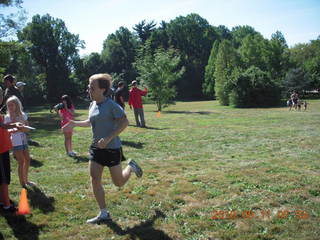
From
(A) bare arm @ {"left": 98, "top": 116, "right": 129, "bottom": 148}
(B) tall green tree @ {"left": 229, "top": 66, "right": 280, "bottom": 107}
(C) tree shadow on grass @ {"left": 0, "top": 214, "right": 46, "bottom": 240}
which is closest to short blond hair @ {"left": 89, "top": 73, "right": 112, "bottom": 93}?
(A) bare arm @ {"left": 98, "top": 116, "right": 129, "bottom": 148}

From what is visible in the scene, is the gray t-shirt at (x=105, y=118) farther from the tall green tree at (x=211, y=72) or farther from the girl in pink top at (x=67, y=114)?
the tall green tree at (x=211, y=72)

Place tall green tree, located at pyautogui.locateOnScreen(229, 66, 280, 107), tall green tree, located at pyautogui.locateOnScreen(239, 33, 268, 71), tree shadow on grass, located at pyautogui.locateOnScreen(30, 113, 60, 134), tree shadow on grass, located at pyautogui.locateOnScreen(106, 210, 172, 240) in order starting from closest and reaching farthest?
tree shadow on grass, located at pyautogui.locateOnScreen(106, 210, 172, 240), tree shadow on grass, located at pyautogui.locateOnScreen(30, 113, 60, 134), tall green tree, located at pyautogui.locateOnScreen(229, 66, 280, 107), tall green tree, located at pyautogui.locateOnScreen(239, 33, 268, 71)

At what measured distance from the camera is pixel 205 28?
7619 cm

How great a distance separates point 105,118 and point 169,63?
26342 mm

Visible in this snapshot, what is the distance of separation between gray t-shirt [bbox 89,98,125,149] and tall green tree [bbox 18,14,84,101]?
168 ft

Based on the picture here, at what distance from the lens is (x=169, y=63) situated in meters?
30.2

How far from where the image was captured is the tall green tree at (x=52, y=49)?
178 feet

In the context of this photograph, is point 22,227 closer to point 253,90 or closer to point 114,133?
point 114,133

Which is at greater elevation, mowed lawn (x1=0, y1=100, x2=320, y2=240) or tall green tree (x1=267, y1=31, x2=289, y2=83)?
tall green tree (x1=267, y1=31, x2=289, y2=83)

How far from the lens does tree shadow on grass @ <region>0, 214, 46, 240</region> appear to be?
4263 mm

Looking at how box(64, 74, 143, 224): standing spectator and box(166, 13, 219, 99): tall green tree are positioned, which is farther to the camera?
box(166, 13, 219, 99): tall green tree

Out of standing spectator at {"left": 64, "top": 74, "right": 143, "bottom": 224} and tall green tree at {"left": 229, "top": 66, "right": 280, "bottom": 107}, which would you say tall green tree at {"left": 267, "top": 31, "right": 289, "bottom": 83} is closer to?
tall green tree at {"left": 229, "top": 66, "right": 280, "bottom": 107}

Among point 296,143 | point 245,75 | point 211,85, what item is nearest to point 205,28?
point 211,85

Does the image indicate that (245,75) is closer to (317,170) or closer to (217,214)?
(317,170)
